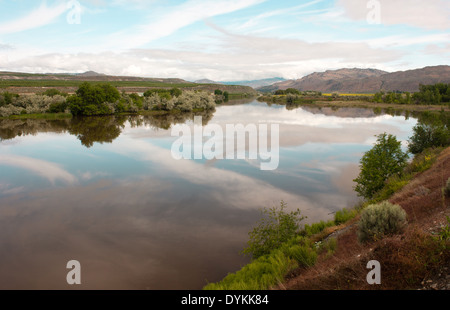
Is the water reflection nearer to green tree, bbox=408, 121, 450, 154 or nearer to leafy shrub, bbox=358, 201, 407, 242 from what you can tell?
leafy shrub, bbox=358, 201, 407, 242

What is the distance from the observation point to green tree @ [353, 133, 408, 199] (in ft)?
46.2

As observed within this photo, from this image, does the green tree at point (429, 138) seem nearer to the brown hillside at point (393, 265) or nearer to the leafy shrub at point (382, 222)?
the brown hillside at point (393, 265)

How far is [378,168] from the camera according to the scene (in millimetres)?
15023

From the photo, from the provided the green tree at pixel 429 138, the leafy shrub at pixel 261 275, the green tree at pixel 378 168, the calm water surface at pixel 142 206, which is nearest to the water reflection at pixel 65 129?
the calm water surface at pixel 142 206

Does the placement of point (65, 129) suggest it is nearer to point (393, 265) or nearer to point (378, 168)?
point (378, 168)

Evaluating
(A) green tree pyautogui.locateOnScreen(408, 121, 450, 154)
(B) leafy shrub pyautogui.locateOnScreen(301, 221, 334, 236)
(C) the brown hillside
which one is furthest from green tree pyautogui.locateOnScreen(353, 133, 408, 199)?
(A) green tree pyautogui.locateOnScreen(408, 121, 450, 154)

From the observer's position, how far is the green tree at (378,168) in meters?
14.1

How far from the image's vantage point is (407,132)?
3697 cm

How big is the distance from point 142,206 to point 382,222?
37.0 feet

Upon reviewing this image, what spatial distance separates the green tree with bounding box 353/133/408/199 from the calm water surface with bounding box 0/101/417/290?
4.12ft

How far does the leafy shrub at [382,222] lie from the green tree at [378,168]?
695 centimetres

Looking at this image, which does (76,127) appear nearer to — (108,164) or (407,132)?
(108,164)
